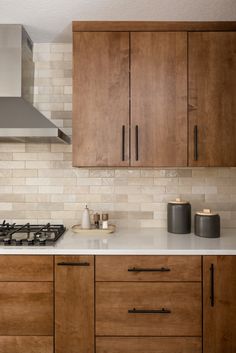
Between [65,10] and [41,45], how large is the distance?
0.53 metres

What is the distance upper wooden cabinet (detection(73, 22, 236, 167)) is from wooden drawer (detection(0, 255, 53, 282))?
717 mm

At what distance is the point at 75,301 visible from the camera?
1.72 meters

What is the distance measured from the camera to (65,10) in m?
1.89

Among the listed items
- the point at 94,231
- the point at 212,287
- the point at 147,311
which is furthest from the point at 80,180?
the point at 212,287

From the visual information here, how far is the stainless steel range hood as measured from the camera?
1.79 meters

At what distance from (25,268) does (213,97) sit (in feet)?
5.66

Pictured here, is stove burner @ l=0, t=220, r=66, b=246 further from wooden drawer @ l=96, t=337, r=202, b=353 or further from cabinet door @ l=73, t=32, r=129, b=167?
wooden drawer @ l=96, t=337, r=202, b=353

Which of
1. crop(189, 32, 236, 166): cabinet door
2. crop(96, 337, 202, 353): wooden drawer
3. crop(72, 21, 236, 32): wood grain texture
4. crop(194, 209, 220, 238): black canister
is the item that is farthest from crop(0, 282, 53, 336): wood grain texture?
crop(72, 21, 236, 32): wood grain texture

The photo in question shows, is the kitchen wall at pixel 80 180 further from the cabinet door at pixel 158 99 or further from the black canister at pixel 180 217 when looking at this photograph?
the cabinet door at pixel 158 99

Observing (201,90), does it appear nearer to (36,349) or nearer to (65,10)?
(65,10)

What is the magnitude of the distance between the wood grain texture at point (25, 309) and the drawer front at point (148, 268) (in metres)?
0.37

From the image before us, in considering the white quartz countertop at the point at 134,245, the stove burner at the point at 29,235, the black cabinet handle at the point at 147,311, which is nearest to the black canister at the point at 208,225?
the white quartz countertop at the point at 134,245

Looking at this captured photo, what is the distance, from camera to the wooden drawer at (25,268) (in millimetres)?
1715

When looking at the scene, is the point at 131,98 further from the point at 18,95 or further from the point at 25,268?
the point at 25,268
